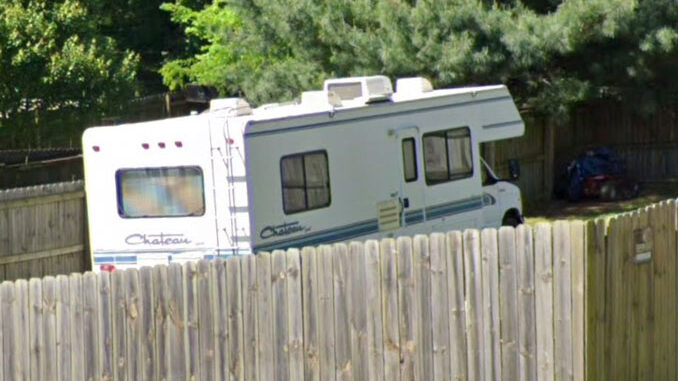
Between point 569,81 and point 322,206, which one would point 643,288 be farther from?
point 569,81

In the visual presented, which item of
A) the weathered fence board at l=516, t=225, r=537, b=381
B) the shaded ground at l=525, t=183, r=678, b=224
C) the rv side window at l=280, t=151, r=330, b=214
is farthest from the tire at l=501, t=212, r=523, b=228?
the weathered fence board at l=516, t=225, r=537, b=381

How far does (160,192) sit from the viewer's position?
51.8ft

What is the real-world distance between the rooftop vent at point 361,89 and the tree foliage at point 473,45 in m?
5.09

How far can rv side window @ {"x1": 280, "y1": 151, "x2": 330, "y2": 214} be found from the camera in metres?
15.7

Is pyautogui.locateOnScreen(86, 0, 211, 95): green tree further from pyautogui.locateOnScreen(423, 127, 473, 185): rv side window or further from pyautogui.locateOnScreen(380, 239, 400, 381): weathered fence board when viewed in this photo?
pyautogui.locateOnScreen(380, 239, 400, 381): weathered fence board

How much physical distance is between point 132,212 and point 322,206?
93.2 inches

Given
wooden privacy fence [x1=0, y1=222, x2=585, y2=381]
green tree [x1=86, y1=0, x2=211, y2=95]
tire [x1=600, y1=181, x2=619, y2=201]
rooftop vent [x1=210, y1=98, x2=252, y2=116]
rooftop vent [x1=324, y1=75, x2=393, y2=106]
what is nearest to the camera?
wooden privacy fence [x1=0, y1=222, x2=585, y2=381]

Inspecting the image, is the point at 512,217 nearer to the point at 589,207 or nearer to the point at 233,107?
the point at 233,107

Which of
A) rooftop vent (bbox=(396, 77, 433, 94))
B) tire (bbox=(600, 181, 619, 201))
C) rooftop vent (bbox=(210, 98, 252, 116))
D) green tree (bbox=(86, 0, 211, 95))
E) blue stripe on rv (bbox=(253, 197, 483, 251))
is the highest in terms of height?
green tree (bbox=(86, 0, 211, 95))

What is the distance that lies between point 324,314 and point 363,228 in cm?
668

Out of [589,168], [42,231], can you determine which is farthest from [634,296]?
[589,168]

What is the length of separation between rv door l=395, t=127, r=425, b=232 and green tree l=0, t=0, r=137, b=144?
8.17 meters

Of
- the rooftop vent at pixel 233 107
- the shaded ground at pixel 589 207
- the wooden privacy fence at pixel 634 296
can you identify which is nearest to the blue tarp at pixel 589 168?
the shaded ground at pixel 589 207

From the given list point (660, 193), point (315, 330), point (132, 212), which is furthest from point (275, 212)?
point (660, 193)
